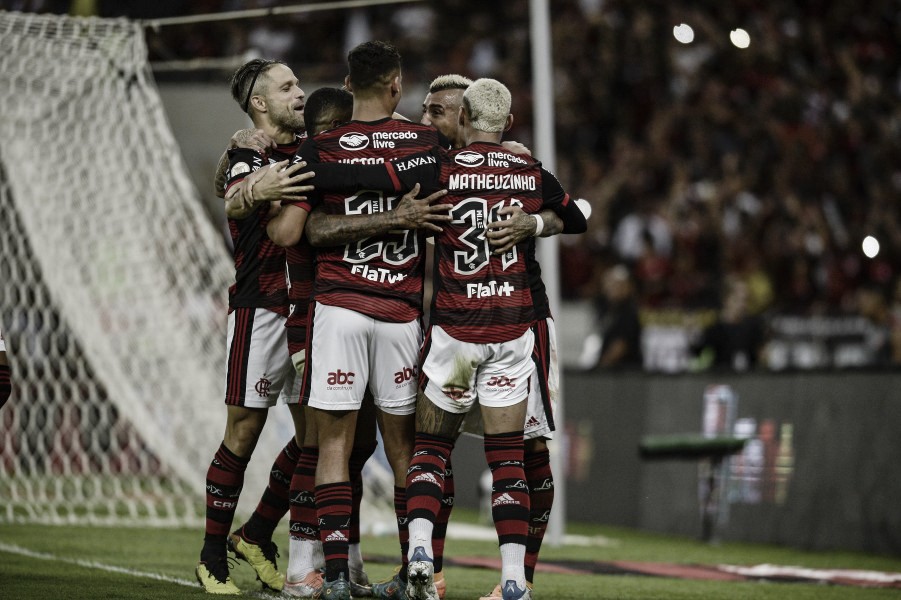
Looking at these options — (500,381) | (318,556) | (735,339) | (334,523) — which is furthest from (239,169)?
(735,339)

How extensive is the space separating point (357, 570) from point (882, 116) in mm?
12120

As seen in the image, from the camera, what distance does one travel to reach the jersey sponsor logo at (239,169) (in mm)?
5559

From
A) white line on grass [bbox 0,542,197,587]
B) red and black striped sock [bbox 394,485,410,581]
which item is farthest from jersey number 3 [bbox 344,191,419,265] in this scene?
white line on grass [bbox 0,542,197,587]

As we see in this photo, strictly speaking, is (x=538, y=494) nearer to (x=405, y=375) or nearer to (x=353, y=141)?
(x=405, y=375)

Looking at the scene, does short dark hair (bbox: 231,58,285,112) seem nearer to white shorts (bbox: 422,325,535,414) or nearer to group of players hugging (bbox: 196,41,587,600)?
group of players hugging (bbox: 196,41,587,600)

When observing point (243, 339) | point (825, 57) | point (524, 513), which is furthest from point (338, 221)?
point (825, 57)

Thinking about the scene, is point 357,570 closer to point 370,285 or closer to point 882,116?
point 370,285

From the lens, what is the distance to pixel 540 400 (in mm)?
5590

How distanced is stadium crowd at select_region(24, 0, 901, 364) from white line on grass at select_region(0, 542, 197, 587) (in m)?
7.43

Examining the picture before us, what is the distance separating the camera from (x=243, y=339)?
5.84 m

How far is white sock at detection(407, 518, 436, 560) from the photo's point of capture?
5070mm

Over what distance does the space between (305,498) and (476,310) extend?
1.20m

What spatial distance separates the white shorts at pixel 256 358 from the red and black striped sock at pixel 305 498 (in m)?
0.30

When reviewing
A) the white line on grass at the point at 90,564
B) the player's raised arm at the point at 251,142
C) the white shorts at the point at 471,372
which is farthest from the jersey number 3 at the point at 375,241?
the white line on grass at the point at 90,564
